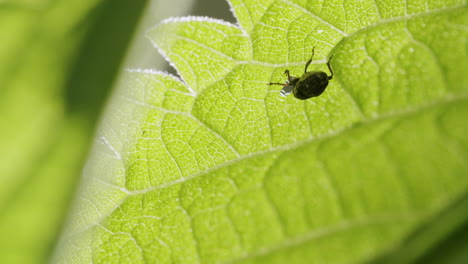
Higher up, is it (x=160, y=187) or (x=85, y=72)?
(x=85, y=72)

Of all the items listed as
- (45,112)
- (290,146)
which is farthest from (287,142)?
(45,112)

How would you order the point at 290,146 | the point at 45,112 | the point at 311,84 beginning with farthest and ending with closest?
1. the point at 311,84
2. the point at 290,146
3. the point at 45,112

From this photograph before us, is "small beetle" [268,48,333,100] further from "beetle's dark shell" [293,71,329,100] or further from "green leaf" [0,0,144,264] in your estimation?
"green leaf" [0,0,144,264]

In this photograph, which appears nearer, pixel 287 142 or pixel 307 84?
pixel 287 142

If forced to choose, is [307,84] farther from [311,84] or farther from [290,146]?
[290,146]

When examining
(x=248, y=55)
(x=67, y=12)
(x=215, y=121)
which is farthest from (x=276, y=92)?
(x=67, y=12)

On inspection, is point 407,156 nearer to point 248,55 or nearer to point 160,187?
point 248,55


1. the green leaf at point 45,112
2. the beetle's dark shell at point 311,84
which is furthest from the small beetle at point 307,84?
the green leaf at point 45,112

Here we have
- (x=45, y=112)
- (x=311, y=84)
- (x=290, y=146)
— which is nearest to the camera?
(x=45, y=112)
